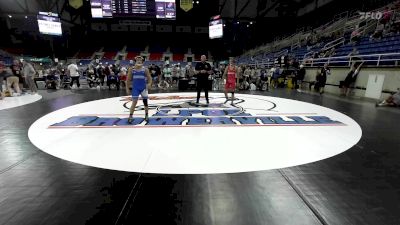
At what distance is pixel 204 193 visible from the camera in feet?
8.21

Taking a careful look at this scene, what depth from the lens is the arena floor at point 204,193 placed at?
2.09m

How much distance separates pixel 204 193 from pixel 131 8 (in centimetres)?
1516

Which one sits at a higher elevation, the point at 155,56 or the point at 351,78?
the point at 155,56

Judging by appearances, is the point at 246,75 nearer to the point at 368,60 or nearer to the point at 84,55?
the point at 368,60

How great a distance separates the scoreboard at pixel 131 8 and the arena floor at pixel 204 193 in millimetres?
13513

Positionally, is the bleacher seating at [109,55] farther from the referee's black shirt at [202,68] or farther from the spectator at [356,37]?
the referee's black shirt at [202,68]

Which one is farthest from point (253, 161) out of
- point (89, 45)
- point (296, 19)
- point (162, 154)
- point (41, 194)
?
point (89, 45)

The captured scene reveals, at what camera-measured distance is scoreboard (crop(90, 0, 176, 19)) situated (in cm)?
1480

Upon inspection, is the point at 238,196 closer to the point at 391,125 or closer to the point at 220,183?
the point at 220,183

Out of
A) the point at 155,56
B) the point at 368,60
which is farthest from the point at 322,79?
the point at 155,56

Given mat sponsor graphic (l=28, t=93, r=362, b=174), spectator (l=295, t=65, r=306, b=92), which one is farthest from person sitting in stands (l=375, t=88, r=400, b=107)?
spectator (l=295, t=65, r=306, b=92)

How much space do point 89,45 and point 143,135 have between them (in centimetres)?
3857

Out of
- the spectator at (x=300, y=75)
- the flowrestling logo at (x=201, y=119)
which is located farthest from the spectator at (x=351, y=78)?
the flowrestling logo at (x=201, y=119)

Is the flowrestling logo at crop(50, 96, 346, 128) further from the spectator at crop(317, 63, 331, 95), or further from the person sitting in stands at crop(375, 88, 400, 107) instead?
the spectator at crop(317, 63, 331, 95)
